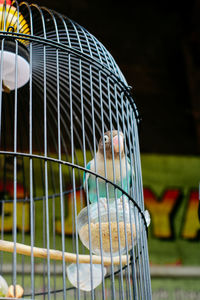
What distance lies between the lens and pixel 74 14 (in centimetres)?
364

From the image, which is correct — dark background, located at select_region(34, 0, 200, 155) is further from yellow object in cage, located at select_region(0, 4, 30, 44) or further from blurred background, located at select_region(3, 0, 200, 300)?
yellow object in cage, located at select_region(0, 4, 30, 44)

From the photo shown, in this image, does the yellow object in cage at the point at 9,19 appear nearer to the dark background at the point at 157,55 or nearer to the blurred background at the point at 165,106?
the blurred background at the point at 165,106

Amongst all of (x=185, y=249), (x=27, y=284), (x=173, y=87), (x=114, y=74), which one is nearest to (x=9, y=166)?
(x=27, y=284)

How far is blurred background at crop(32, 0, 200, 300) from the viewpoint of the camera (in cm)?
308

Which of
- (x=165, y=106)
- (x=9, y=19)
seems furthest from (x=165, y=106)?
(x=9, y=19)

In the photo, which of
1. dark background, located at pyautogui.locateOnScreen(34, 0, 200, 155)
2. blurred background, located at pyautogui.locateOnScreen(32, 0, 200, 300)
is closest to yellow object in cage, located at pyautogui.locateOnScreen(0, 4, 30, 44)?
blurred background, located at pyautogui.locateOnScreen(32, 0, 200, 300)

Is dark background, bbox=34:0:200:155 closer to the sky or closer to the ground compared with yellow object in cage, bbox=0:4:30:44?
closer to the sky

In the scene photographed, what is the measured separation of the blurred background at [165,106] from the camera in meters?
3.08

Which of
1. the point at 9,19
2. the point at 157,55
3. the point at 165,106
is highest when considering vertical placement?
the point at 157,55

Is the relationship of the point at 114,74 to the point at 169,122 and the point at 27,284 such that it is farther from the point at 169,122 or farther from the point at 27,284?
the point at 169,122

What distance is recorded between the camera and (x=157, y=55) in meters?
3.77

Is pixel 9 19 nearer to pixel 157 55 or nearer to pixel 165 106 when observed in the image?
pixel 165 106

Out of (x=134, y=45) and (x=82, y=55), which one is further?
(x=134, y=45)

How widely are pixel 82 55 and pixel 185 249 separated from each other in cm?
199
